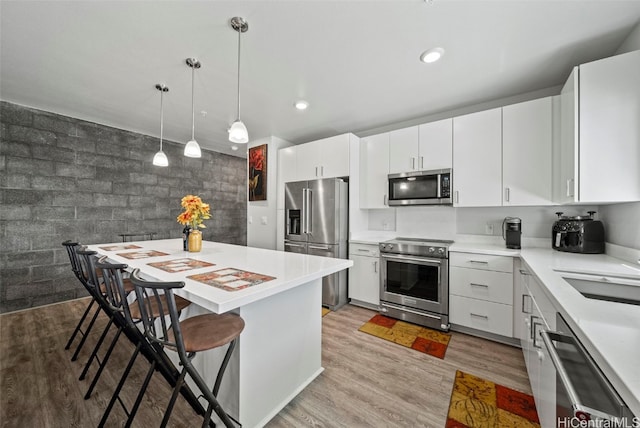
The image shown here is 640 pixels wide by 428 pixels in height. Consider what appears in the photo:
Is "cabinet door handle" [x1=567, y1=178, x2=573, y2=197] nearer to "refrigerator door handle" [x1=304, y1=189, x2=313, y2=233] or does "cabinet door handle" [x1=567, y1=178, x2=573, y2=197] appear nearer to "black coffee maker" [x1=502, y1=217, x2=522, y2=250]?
"black coffee maker" [x1=502, y1=217, x2=522, y2=250]

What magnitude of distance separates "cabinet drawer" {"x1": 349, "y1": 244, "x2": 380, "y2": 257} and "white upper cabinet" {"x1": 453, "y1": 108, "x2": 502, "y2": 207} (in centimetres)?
107

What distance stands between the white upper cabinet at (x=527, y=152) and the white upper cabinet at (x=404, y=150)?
2.88 ft

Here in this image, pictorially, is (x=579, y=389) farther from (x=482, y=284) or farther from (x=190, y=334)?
(x=482, y=284)

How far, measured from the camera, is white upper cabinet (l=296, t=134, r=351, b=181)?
3.38 meters

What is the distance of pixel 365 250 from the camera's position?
10.4 ft

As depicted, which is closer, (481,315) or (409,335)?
(481,315)

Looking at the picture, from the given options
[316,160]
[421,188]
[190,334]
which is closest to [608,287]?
[421,188]

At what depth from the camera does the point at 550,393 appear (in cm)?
108

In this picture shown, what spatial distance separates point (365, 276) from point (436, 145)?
1846mm

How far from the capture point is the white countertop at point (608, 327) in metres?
0.55

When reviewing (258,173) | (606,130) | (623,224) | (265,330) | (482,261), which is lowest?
(265,330)

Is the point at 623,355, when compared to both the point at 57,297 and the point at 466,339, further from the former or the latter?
the point at 57,297

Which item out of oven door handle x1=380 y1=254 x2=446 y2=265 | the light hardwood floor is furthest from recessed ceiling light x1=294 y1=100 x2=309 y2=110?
the light hardwood floor

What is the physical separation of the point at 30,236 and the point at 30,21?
2711 millimetres
